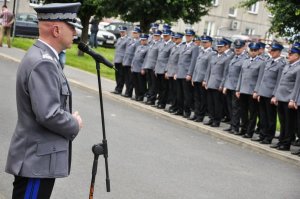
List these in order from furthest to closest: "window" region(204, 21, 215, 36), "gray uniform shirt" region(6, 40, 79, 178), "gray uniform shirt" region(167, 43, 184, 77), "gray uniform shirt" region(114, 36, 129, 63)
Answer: "window" region(204, 21, 215, 36) → "gray uniform shirt" region(114, 36, 129, 63) → "gray uniform shirt" region(167, 43, 184, 77) → "gray uniform shirt" region(6, 40, 79, 178)

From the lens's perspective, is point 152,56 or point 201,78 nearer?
point 201,78

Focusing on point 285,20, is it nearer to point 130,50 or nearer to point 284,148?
point 130,50

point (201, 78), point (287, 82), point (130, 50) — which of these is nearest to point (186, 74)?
point (201, 78)

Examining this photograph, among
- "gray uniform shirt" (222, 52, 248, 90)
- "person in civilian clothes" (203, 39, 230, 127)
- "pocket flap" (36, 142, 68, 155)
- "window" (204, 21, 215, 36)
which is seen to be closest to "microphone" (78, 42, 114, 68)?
"pocket flap" (36, 142, 68, 155)

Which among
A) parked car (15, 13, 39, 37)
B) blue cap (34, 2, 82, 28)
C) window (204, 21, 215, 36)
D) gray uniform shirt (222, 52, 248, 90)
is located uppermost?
blue cap (34, 2, 82, 28)

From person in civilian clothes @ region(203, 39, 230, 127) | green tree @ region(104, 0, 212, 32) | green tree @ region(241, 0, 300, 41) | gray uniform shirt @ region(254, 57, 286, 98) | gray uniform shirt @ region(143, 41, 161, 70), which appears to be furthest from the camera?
green tree @ region(104, 0, 212, 32)

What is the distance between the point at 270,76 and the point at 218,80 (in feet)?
6.47

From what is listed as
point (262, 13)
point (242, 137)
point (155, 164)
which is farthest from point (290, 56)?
point (262, 13)

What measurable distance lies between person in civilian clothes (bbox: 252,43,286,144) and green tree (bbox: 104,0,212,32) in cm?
1090

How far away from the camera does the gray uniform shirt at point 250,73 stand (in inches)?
494

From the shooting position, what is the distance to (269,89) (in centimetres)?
1209

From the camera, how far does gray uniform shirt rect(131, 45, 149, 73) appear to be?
54.1ft

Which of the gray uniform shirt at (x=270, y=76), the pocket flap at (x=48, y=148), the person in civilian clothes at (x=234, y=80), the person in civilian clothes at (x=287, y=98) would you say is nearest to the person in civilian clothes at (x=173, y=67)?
the person in civilian clothes at (x=234, y=80)

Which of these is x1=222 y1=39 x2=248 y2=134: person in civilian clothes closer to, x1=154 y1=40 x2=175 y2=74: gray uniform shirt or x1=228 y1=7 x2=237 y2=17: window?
A: x1=154 y1=40 x2=175 y2=74: gray uniform shirt
